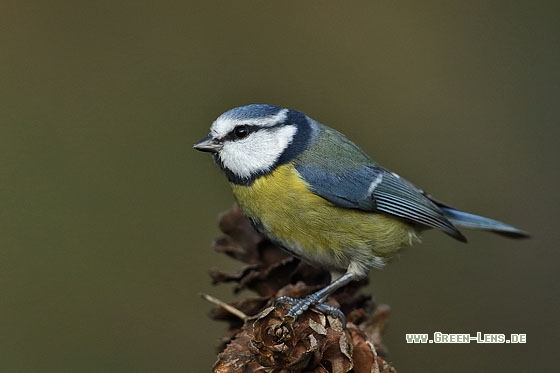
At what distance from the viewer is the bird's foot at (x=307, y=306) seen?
1.20 meters

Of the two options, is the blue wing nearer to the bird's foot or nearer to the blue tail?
the blue tail

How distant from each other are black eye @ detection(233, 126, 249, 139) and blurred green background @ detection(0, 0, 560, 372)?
0.65 metres

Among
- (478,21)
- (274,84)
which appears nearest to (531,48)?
(478,21)

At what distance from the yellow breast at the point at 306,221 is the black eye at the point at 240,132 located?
4.2 inches

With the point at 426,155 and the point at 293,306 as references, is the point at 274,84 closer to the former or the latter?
the point at 426,155

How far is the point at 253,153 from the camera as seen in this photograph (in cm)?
155

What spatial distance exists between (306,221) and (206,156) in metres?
0.84

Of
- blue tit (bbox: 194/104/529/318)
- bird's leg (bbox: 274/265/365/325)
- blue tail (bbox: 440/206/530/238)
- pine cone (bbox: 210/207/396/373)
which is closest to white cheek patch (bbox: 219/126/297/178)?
blue tit (bbox: 194/104/529/318)

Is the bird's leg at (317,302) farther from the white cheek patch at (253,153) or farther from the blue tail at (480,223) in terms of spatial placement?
the blue tail at (480,223)

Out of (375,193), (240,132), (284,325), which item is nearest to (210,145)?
(240,132)

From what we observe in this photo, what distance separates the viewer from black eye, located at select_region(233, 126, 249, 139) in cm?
152

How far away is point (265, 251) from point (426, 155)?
101cm

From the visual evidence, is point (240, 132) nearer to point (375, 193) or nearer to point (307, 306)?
point (375, 193)

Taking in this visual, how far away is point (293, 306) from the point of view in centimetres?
121
